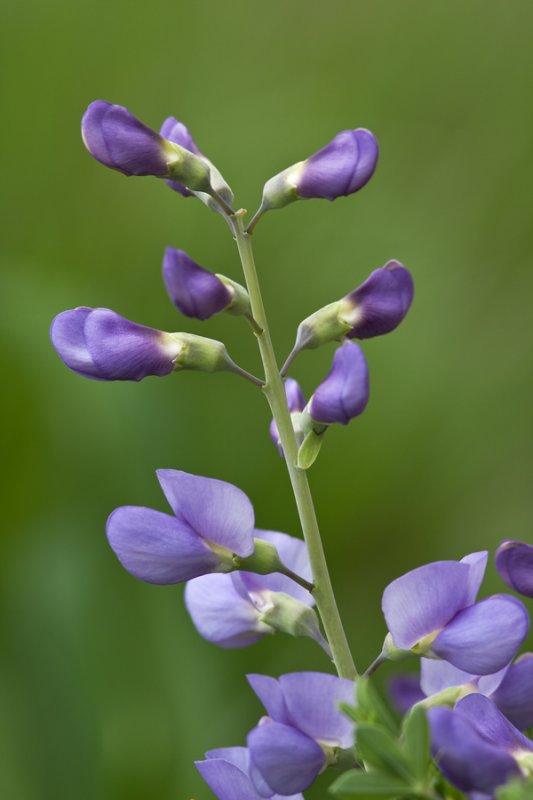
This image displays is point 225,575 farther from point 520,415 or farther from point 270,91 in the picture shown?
point 270,91

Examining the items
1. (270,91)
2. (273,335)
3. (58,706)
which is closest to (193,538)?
(58,706)

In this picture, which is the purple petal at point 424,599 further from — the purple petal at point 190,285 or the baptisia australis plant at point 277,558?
the purple petal at point 190,285

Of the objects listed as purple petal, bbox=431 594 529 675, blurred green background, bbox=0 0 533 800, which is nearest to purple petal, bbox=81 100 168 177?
purple petal, bbox=431 594 529 675

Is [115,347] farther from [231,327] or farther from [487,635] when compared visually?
[231,327]

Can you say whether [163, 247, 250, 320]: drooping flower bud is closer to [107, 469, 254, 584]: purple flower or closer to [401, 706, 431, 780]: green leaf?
[107, 469, 254, 584]: purple flower

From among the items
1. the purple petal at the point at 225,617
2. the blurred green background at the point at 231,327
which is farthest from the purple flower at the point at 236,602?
the blurred green background at the point at 231,327

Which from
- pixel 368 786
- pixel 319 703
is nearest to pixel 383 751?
pixel 368 786
